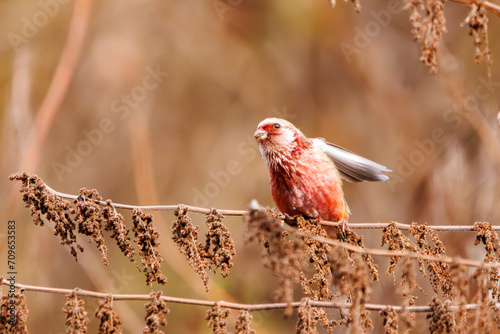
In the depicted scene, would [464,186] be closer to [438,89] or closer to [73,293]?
[438,89]

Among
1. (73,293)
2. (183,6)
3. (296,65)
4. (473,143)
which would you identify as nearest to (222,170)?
(296,65)

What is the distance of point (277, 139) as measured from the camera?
233 inches

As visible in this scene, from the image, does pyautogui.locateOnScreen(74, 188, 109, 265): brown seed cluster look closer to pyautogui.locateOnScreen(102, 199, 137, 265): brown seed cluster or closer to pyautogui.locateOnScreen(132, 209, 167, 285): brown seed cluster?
pyautogui.locateOnScreen(102, 199, 137, 265): brown seed cluster

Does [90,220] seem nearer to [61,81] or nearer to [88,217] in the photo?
[88,217]

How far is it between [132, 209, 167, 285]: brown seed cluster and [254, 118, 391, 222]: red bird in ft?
8.24

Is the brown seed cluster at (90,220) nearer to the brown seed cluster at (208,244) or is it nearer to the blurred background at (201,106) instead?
the brown seed cluster at (208,244)

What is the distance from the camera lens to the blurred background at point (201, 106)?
915cm

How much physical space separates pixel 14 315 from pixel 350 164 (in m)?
3.62

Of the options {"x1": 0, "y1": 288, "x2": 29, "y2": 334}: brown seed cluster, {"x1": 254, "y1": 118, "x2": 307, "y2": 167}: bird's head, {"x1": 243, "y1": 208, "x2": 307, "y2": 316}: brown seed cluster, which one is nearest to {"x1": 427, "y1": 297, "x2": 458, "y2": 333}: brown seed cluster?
{"x1": 243, "y1": 208, "x2": 307, "y2": 316}: brown seed cluster

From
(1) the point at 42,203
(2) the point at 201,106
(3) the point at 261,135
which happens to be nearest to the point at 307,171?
(3) the point at 261,135

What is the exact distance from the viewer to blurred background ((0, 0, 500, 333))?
30.0 ft

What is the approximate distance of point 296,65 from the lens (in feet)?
35.4

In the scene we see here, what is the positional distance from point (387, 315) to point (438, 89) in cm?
769

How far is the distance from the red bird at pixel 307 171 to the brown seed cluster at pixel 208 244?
7.83 ft
